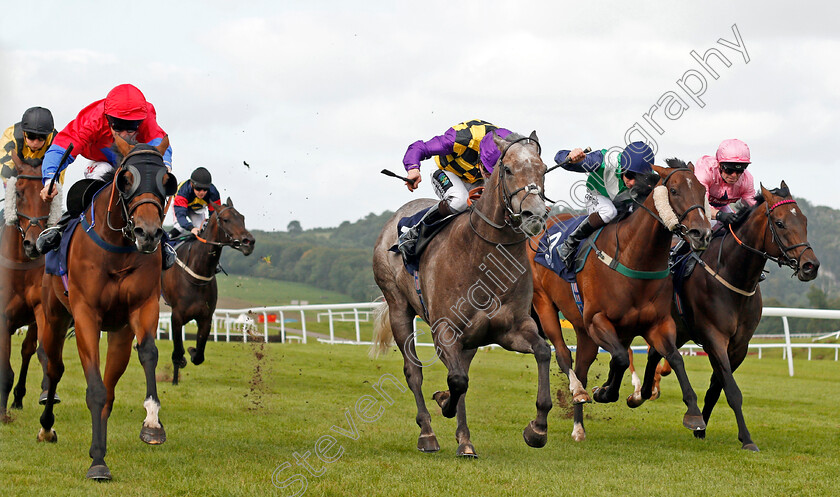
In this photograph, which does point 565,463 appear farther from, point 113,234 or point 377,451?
point 113,234

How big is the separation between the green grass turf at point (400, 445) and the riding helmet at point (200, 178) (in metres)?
2.55

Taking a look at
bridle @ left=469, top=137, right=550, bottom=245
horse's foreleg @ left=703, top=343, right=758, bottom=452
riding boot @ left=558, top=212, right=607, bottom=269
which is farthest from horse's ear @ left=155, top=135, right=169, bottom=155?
horse's foreleg @ left=703, top=343, right=758, bottom=452

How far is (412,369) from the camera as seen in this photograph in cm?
689

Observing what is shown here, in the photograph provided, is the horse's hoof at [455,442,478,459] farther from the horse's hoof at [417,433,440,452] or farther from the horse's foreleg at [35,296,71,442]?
the horse's foreleg at [35,296,71,442]

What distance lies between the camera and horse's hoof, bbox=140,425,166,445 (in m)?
4.95

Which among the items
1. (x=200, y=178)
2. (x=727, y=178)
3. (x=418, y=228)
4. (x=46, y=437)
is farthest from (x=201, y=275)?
(x=727, y=178)

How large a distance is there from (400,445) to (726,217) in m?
3.38

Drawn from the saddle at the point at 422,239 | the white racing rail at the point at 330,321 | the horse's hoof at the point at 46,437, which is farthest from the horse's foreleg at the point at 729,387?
the horse's hoof at the point at 46,437

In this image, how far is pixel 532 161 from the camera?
199 inches

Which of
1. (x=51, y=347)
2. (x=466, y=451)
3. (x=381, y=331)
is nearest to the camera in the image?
(x=466, y=451)

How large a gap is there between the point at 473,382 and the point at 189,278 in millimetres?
3969

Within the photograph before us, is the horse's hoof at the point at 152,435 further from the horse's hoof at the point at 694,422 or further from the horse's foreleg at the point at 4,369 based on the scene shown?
the horse's hoof at the point at 694,422

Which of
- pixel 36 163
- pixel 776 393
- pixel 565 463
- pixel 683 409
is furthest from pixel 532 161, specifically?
pixel 776 393

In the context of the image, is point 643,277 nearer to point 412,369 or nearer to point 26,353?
point 412,369
